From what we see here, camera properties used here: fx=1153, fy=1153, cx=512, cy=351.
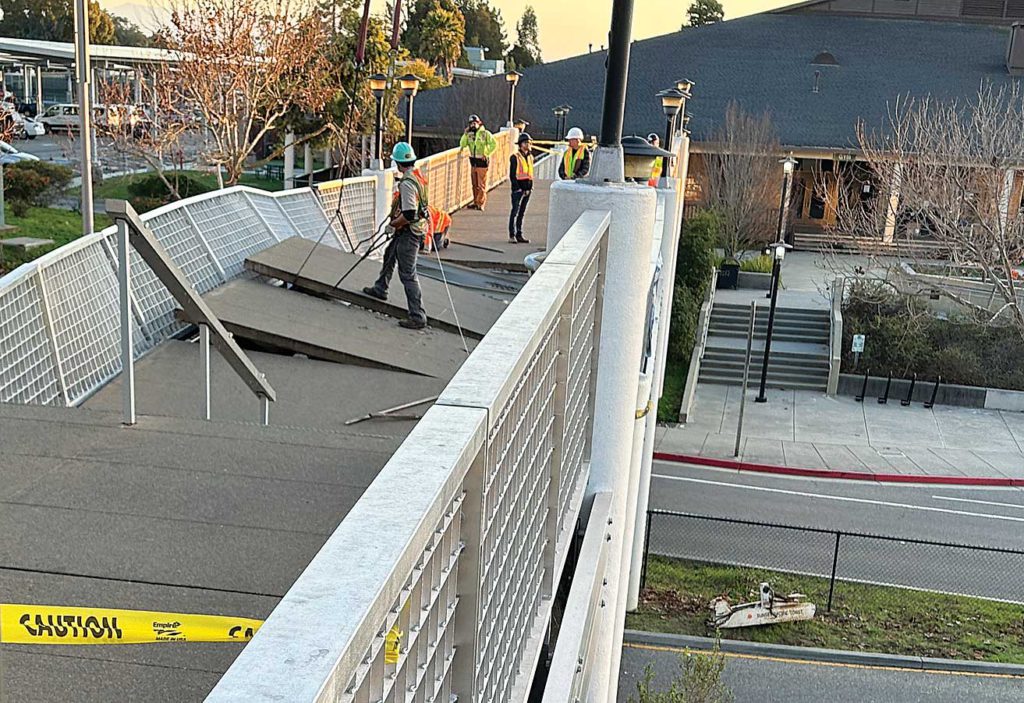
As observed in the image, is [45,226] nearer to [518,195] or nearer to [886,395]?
[518,195]

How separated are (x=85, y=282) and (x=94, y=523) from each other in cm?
430

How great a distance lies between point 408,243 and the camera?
37.8 feet

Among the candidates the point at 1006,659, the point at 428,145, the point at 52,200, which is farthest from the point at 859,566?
the point at 428,145

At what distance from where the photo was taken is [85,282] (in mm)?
8508

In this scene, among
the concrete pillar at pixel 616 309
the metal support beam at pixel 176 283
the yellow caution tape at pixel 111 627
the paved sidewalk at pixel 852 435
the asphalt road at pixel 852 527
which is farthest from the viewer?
the paved sidewalk at pixel 852 435

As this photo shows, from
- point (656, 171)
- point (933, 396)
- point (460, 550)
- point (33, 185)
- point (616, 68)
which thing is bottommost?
point (933, 396)

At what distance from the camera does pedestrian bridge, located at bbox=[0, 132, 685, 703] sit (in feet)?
6.69

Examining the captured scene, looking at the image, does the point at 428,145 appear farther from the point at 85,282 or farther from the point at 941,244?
the point at 85,282

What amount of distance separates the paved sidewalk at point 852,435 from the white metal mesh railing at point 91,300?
59.2 feet

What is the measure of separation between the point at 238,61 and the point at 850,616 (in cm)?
2098

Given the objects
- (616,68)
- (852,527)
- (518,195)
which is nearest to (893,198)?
(852,527)

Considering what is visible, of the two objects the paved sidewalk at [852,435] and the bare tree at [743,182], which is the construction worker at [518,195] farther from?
the bare tree at [743,182]

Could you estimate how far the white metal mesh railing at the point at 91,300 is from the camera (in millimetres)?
7297

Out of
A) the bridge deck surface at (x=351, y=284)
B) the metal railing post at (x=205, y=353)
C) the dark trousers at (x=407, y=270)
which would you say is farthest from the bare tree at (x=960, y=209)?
the metal railing post at (x=205, y=353)
